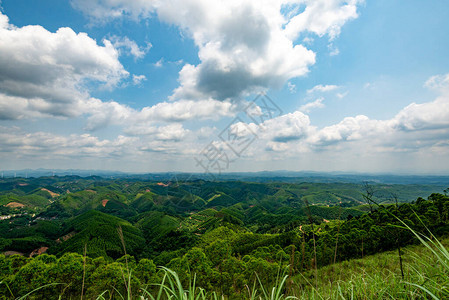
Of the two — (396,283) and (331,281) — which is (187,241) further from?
(396,283)

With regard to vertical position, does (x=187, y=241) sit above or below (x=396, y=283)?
below

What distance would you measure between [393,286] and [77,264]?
34270 millimetres

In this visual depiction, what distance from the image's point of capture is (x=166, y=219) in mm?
118000

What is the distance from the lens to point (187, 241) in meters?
75.4

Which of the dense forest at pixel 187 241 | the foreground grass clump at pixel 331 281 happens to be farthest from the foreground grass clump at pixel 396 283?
the dense forest at pixel 187 241

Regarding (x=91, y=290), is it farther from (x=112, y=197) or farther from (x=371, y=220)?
(x=112, y=197)

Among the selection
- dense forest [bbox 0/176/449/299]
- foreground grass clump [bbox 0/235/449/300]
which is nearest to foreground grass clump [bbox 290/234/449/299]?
foreground grass clump [bbox 0/235/449/300]

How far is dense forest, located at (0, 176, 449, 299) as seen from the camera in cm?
466

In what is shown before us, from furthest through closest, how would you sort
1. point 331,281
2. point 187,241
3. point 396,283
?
1. point 187,241
2. point 331,281
3. point 396,283

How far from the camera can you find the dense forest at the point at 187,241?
15.3 ft

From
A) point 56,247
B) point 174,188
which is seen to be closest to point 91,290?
point 56,247

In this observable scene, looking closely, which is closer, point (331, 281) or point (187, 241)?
point (331, 281)

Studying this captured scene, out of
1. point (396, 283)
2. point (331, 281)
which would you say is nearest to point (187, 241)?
point (331, 281)

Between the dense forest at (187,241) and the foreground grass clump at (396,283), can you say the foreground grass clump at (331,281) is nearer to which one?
the foreground grass clump at (396,283)
